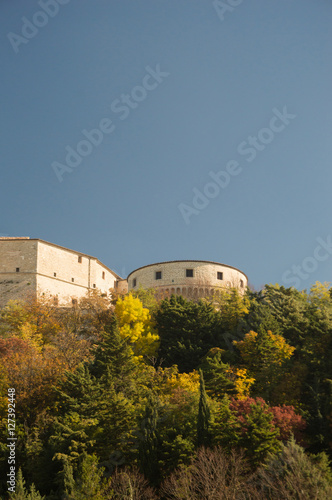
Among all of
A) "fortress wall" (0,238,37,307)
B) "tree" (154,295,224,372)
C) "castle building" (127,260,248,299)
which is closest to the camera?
"tree" (154,295,224,372)

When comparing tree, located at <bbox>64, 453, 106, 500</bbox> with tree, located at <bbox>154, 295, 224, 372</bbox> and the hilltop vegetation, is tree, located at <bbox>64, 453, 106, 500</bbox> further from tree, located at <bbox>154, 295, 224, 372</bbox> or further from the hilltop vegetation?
tree, located at <bbox>154, 295, 224, 372</bbox>

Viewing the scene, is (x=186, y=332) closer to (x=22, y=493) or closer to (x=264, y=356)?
(x=264, y=356)

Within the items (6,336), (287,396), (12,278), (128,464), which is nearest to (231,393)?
(287,396)

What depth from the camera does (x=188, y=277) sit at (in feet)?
149

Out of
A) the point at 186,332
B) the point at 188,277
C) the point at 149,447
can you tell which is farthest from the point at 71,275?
the point at 149,447

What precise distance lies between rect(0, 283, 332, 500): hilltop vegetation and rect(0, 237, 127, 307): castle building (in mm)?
13141

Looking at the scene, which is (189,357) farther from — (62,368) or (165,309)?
(62,368)

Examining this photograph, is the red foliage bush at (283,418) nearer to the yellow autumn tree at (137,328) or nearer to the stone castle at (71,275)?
the yellow autumn tree at (137,328)

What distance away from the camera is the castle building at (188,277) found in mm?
44812

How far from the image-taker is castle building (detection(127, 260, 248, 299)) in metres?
44.8

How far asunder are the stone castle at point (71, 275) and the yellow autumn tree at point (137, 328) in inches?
391

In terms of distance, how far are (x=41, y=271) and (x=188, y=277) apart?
13566 mm

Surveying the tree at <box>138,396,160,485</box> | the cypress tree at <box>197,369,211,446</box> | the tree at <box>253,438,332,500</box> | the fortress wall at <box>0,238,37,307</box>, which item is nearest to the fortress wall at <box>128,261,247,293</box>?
the fortress wall at <box>0,238,37,307</box>

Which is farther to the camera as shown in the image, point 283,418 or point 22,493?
point 283,418
